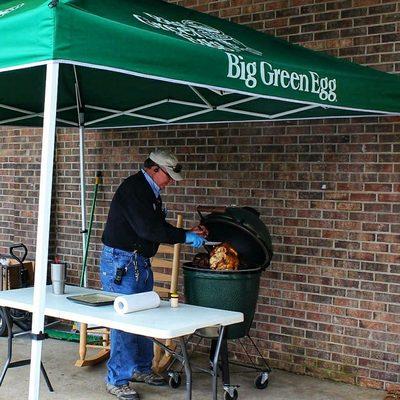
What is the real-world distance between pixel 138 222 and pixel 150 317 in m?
1.03

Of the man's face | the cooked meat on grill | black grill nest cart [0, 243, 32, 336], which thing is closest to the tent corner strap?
the man's face

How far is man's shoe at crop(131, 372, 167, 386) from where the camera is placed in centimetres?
539

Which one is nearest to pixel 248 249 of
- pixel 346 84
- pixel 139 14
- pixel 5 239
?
pixel 346 84

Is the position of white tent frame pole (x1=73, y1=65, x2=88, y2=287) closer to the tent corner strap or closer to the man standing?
the man standing

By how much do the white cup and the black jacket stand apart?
20.8 inches

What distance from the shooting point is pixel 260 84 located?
3777 millimetres

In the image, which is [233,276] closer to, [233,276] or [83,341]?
[233,276]

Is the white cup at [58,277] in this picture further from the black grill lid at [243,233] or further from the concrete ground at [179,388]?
the black grill lid at [243,233]

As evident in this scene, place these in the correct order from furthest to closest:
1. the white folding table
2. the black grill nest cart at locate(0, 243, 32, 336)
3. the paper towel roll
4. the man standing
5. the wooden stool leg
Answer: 1. the black grill nest cart at locate(0, 243, 32, 336)
2. the wooden stool leg
3. the man standing
4. the paper towel roll
5. the white folding table

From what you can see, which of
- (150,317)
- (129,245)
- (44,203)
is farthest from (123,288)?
(44,203)

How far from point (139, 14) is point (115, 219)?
182 cm

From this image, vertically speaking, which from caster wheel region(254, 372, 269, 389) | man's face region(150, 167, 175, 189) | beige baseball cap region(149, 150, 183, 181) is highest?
beige baseball cap region(149, 150, 183, 181)

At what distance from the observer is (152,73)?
3.28 metres

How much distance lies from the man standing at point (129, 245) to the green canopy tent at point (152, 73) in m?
0.74
